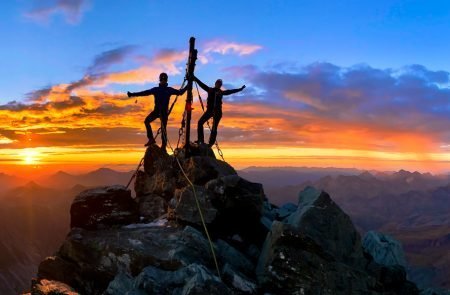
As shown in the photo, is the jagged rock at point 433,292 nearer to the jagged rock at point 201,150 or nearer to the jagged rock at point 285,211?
the jagged rock at point 285,211

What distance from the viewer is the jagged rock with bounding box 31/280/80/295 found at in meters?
17.9

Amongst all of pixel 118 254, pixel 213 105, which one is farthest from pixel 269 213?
pixel 118 254

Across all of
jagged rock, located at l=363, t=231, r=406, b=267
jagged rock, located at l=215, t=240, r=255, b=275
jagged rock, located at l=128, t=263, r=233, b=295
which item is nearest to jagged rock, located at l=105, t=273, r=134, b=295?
jagged rock, located at l=128, t=263, r=233, b=295

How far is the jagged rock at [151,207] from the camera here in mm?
24844

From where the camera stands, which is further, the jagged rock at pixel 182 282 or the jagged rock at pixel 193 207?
the jagged rock at pixel 193 207

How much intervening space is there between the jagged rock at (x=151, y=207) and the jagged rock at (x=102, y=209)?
70 centimetres

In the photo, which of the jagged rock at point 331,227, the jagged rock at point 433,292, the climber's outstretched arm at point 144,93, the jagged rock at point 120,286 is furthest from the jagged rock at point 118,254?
the jagged rock at point 433,292

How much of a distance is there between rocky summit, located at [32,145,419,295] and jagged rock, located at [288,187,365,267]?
6cm

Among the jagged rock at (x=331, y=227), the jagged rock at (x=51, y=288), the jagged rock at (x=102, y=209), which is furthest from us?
the jagged rock at (x=102, y=209)

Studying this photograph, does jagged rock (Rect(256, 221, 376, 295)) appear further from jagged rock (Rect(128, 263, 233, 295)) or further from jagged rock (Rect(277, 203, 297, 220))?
jagged rock (Rect(277, 203, 297, 220))

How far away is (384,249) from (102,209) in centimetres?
1838

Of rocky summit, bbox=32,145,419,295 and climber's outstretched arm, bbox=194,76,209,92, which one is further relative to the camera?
climber's outstretched arm, bbox=194,76,209,92

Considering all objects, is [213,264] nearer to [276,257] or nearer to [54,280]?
[276,257]

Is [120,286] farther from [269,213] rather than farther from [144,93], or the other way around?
[144,93]
